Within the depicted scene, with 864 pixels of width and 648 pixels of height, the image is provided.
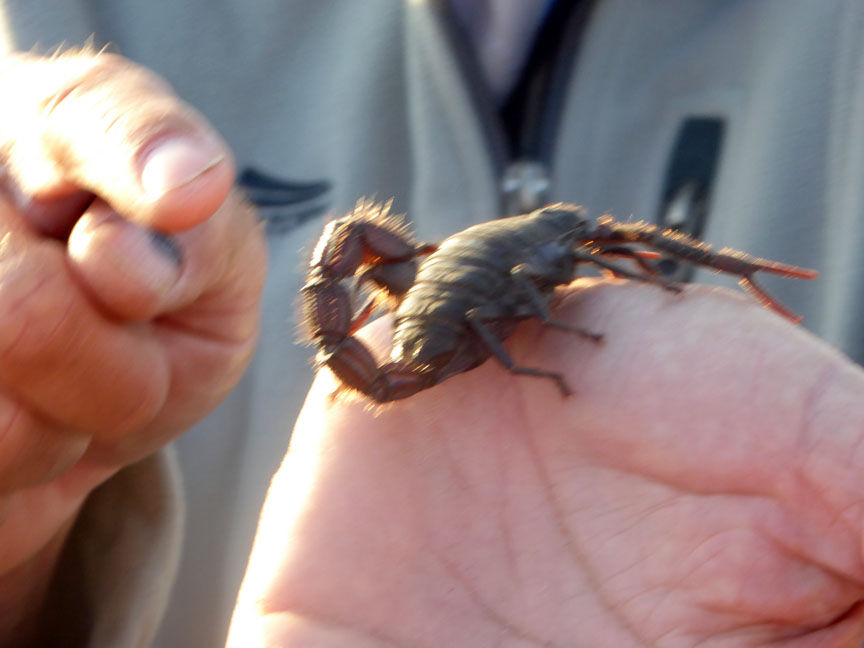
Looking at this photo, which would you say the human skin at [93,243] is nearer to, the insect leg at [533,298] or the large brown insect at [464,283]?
the large brown insect at [464,283]

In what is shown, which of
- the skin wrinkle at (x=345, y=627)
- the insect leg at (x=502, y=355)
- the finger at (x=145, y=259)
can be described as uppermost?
the finger at (x=145, y=259)

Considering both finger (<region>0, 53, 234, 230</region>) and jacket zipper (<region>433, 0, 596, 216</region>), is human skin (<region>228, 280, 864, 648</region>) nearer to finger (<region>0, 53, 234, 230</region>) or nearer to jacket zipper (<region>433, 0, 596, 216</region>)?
finger (<region>0, 53, 234, 230</region>)

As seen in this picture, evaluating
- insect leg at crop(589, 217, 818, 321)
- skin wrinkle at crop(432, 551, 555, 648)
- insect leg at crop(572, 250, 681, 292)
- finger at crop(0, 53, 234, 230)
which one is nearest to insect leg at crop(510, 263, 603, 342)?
insect leg at crop(572, 250, 681, 292)

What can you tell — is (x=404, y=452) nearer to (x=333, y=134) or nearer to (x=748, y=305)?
(x=748, y=305)

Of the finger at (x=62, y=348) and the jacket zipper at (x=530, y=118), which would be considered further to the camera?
the jacket zipper at (x=530, y=118)

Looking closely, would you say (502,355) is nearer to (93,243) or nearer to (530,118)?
(93,243)

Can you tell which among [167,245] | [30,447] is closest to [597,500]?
[167,245]

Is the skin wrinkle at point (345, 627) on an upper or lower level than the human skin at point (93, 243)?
lower

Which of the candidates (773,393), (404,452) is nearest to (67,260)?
(404,452)

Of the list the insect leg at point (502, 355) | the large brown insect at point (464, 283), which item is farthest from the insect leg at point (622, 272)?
the insect leg at point (502, 355)
